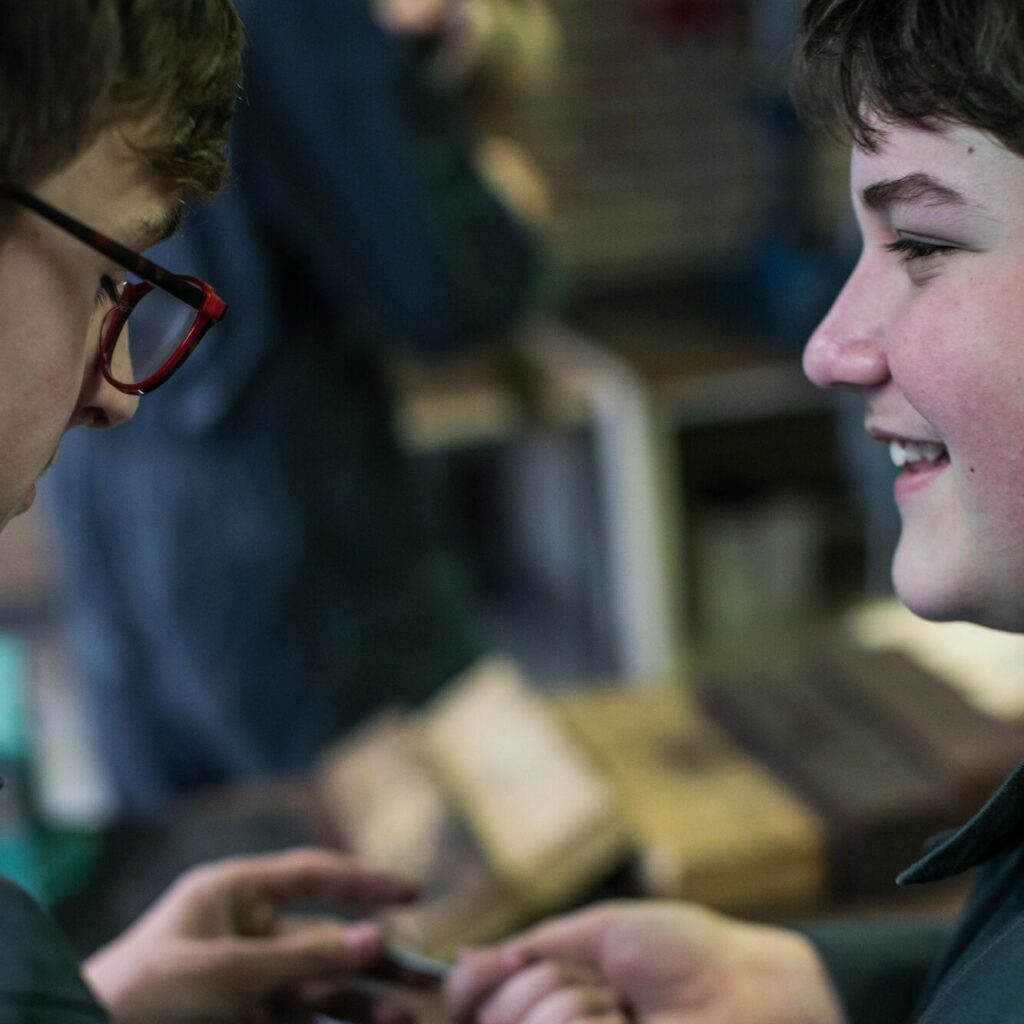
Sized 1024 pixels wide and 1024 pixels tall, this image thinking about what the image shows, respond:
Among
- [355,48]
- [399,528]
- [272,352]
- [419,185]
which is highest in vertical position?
[355,48]

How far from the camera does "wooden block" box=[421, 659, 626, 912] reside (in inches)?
47.7

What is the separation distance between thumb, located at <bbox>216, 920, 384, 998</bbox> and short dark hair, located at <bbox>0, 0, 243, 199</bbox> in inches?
21.3

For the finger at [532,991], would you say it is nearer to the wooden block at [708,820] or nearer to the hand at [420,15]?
the wooden block at [708,820]

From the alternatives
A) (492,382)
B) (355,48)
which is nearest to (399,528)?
(355,48)

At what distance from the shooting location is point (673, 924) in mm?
1011

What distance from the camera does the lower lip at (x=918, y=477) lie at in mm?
771

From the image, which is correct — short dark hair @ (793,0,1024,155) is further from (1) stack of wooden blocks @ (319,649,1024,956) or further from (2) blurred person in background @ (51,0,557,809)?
(2) blurred person in background @ (51,0,557,809)

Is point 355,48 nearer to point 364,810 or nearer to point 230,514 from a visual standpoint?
point 230,514

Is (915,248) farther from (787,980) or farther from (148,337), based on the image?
(787,980)

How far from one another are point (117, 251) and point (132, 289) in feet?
0.22

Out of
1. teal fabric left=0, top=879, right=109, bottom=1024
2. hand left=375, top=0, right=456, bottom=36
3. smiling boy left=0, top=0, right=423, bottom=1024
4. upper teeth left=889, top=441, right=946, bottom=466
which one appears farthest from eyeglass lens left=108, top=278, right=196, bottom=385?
hand left=375, top=0, right=456, bottom=36

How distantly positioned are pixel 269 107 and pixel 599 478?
1.61 m

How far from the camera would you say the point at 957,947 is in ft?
2.75

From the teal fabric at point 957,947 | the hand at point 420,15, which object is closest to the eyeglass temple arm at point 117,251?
the teal fabric at point 957,947
